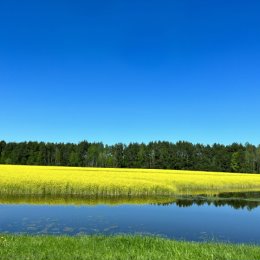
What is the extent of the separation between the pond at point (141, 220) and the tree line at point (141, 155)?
100 m

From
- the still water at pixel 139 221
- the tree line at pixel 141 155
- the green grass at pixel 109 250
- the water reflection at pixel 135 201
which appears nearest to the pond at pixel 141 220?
the still water at pixel 139 221

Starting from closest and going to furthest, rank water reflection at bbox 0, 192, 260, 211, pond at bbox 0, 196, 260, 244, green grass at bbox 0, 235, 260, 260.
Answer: green grass at bbox 0, 235, 260, 260 < pond at bbox 0, 196, 260, 244 < water reflection at bbox 0, 192, 260, 211

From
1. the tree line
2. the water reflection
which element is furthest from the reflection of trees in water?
the tree line

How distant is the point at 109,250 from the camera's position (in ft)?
38.4

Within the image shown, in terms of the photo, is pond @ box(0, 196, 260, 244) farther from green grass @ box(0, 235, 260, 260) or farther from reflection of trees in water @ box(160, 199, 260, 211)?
green grass @ box(0, 235, 260, 260)

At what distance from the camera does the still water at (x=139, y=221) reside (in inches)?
849

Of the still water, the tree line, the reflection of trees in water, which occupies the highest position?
the tree line

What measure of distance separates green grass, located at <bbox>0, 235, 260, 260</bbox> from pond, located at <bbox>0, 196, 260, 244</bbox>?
23.7 ft

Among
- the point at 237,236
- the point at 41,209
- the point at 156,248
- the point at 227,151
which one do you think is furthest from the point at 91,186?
the point at 227,151

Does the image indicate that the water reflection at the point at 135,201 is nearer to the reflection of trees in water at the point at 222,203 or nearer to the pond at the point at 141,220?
the reflection of trees in water at the point at 222,203

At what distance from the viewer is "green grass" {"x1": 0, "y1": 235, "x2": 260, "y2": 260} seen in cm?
1056

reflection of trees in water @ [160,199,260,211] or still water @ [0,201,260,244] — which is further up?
reflection of trees in water @ [160,199,260,211]

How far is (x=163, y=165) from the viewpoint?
138 metres

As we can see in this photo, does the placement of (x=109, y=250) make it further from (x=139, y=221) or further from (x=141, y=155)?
(x=141, y=155)
